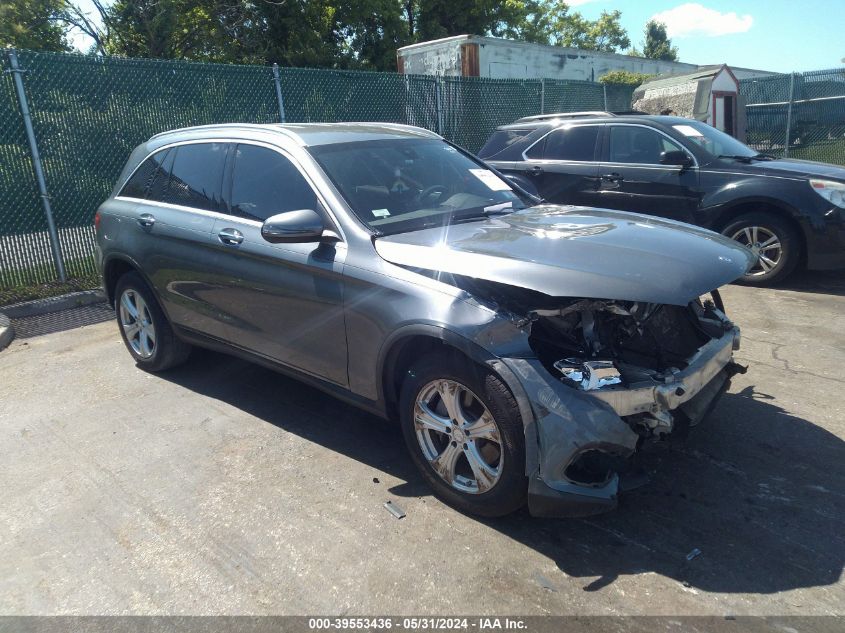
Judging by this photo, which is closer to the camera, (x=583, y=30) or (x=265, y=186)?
(x=265, y=186)

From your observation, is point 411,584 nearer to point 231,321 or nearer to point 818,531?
point 818,531

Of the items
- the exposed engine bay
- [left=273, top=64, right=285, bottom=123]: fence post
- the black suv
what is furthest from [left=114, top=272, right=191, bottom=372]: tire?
the black suv

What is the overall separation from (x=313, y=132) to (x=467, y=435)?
228 centimetres

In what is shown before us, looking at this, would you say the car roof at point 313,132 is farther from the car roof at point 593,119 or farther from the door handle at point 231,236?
the car roof at point 593,119

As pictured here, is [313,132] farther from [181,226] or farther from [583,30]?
[583,30]

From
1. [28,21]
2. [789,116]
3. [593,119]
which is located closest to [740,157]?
[593,119]

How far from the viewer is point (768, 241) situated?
679 cm

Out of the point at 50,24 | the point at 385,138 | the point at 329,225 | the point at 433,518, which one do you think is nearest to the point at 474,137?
the point at 385,138

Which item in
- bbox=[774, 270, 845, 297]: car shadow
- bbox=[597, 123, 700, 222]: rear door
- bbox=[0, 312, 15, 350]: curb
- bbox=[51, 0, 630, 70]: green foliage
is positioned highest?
bbox=[51, 0, 630, 70]: green foliage

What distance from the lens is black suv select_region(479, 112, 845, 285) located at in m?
6.55

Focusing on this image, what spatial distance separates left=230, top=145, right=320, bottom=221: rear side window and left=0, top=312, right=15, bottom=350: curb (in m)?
3.57

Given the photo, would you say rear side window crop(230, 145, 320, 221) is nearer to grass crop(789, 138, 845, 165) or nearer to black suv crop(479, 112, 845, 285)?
black suv crop(479, 112, 845, 285)

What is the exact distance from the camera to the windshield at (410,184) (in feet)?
12.1

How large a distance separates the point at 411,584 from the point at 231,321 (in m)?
2.24
